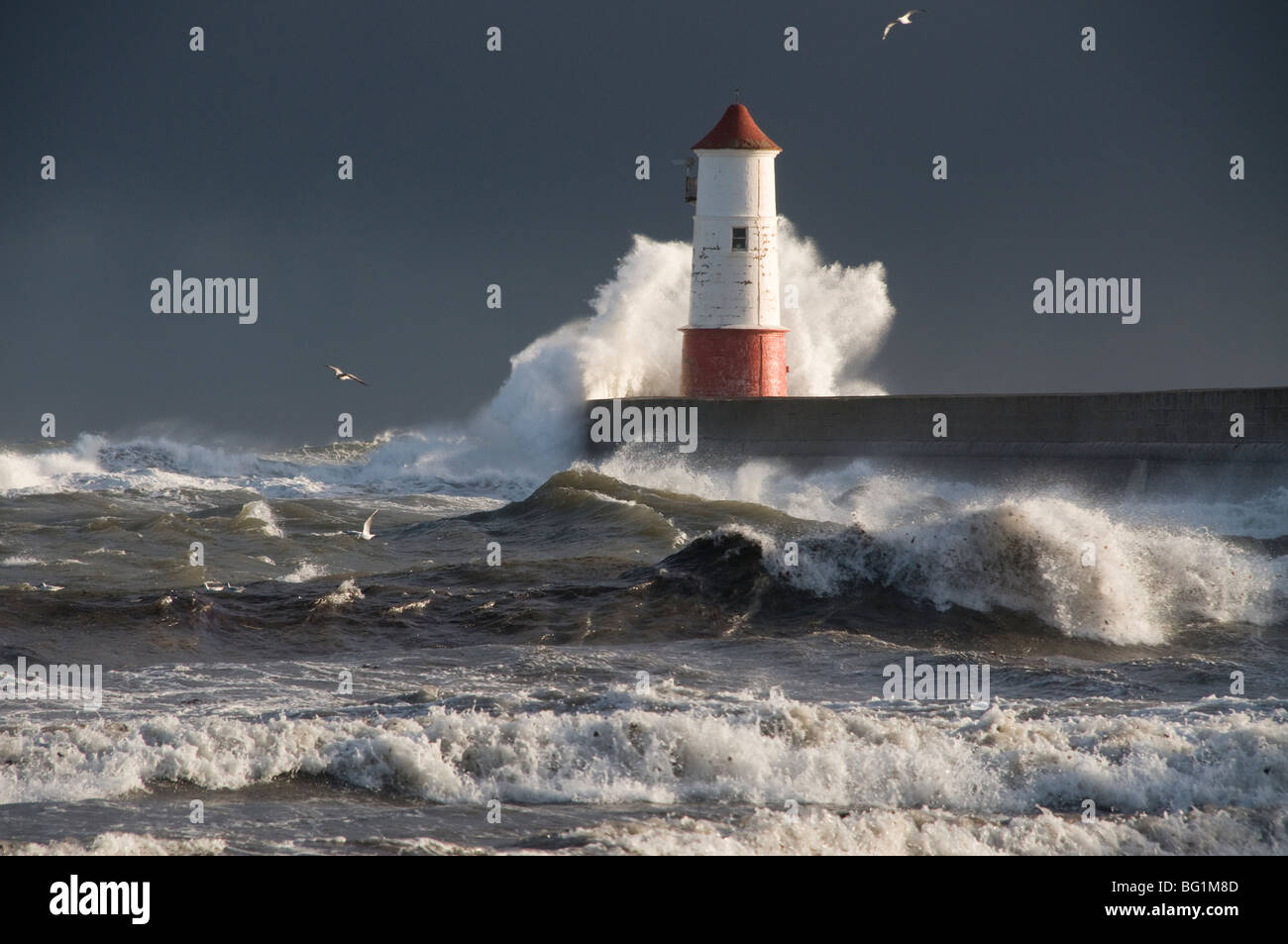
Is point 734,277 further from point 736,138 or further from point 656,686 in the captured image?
point 656,686

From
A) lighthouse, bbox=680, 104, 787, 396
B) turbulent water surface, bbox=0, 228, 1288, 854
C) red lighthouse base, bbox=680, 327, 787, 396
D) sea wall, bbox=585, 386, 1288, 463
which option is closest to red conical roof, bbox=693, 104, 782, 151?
lighthouse, bbox=680, 104, 787, 396

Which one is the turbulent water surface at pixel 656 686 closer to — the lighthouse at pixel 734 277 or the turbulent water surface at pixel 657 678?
the turbulent water surface at pixel 657 678

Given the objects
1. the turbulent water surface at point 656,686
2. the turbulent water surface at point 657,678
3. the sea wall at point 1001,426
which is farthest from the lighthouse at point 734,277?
the turbulent water surface at point 656,686

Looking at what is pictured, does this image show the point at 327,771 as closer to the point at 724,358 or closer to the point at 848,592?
the point at 848,592

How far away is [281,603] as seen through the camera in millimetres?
12211

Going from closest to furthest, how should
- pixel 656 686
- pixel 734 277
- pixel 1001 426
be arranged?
1. pixel 656 686
2. pixel 1001 426
3. pixel 734 277

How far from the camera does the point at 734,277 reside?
1128 inches

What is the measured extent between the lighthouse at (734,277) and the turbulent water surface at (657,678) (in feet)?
25.2

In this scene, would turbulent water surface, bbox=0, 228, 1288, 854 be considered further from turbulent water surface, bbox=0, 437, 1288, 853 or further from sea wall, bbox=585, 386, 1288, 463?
sea wall, bbox=585, 386, 1288, 463

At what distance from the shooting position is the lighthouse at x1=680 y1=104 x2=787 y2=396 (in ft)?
94.2

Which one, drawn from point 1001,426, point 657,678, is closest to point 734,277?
point 1001,426

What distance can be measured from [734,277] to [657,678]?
19747mm

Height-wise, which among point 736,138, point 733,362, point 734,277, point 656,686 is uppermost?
point 736,138
